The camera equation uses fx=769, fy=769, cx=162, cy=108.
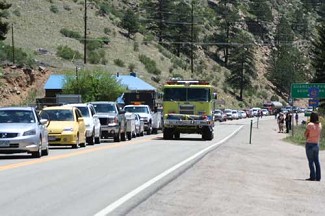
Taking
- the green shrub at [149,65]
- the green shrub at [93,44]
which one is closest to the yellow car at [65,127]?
the green shrub at [93,44]

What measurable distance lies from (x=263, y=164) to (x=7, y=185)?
12.9 metres

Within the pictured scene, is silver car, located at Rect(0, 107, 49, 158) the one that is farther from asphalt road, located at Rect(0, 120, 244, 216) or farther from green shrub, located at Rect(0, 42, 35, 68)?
green shrub, located at Rect(0, 42, 35, 68)

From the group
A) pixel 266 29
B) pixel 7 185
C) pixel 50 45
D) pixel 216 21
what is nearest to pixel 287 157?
pixel 7 185

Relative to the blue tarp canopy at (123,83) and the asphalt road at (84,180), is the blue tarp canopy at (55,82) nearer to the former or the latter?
the blue tarp canopy at (123,83)

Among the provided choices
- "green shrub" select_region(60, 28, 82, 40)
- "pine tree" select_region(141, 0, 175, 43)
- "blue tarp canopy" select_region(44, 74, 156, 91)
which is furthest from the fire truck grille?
"pine tree" select_region(141, 0, 175, 43)

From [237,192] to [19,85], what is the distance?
59.7 metres

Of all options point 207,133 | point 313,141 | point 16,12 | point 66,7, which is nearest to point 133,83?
point 16,12

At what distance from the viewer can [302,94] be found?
59.2m

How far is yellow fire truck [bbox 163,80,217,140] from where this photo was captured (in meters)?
41.3

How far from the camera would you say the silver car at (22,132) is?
24906 mm

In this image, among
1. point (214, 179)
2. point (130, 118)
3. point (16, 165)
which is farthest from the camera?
point (130, 118)

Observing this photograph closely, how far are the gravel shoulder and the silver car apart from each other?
5534mm

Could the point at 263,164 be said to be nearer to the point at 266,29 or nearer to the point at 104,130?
the point at 104,130

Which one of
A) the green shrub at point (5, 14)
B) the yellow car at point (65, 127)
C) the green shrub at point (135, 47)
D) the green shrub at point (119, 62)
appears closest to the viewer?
the yellow car at point (65, 127)
